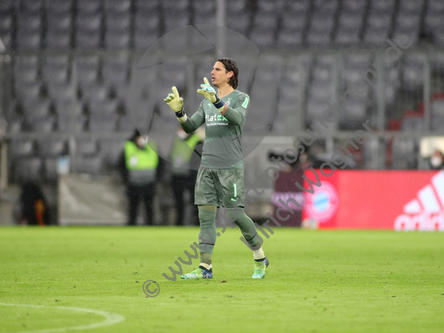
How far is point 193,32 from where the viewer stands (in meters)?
19.4

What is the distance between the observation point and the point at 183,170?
1700 cm

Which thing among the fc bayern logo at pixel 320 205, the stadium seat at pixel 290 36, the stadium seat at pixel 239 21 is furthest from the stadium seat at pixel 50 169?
the stadium seat at pixel 290 36

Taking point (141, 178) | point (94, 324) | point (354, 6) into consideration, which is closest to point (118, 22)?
point (141, 178)

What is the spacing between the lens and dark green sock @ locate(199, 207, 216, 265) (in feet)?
22.9

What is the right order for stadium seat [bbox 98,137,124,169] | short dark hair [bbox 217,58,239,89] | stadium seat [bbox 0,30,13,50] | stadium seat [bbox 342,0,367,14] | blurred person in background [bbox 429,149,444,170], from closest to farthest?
short dark hair [bbox 217,58,239,89], blurred person in background [bbox 429,149,444,170], stadium seat [bbox 98,137,124,169], stadium seat [bbox 0,30,13,50], stadium seat [bbox 342,0,367,14]

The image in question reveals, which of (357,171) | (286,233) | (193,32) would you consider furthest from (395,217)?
(193,32)

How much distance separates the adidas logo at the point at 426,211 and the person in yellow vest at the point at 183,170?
4328 millimetres

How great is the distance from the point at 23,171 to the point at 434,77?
9248 millimetres

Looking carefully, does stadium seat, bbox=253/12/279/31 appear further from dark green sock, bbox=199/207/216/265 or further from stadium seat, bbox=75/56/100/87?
dark green sock, bbox=199/207/216/265

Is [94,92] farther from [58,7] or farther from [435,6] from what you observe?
[435,6]

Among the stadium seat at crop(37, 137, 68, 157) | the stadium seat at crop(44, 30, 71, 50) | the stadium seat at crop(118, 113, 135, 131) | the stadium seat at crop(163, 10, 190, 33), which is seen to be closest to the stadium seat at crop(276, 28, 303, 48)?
the stadium seat at crop(163, 10, 190, 33)

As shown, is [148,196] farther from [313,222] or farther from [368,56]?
[368,56]

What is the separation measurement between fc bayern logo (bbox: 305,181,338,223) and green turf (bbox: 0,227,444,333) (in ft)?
13.3

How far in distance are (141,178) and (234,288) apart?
11.0 m
